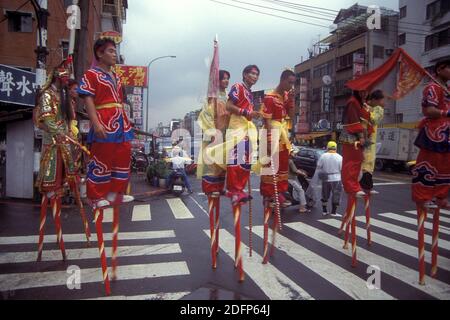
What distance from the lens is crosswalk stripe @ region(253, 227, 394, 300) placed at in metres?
3.86

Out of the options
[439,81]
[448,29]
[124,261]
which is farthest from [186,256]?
[448,29]

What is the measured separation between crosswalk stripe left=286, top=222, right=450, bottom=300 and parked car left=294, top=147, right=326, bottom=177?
11766 mm

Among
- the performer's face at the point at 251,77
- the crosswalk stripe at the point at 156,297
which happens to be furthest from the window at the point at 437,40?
the crosswalk stripe at the point at 156,297

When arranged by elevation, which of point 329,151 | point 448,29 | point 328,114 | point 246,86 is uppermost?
point 448,29

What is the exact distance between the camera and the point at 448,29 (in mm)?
29594

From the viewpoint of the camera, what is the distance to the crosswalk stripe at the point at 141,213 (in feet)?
27.0

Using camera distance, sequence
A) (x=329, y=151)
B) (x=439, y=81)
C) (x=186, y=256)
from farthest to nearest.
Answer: (x=329, y=151)
(x=186, y=256)
(x=439, y=81)

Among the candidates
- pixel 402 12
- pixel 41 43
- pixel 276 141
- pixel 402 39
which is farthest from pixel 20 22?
pixel 402 39

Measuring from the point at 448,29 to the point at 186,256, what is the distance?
3355cm

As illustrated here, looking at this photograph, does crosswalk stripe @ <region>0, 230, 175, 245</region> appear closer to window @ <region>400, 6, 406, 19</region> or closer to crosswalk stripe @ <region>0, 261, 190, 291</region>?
crosswalk stripe @ <region>0, 261, 190, 291</region>

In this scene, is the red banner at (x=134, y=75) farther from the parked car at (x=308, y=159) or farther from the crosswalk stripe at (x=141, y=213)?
the crosswalk stripe at (x=141, y=213)

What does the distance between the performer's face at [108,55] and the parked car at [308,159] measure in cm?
1518

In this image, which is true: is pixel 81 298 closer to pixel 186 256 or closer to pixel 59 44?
pixel 186 256

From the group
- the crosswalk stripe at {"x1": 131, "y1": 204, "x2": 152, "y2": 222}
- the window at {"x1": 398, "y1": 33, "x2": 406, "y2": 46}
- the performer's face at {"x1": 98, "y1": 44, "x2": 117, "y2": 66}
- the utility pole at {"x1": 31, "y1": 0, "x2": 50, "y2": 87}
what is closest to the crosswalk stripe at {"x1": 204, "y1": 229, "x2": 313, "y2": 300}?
the performer's face at {"x1": 98, "y1": 44, "x2": 117, "y2": 66}
